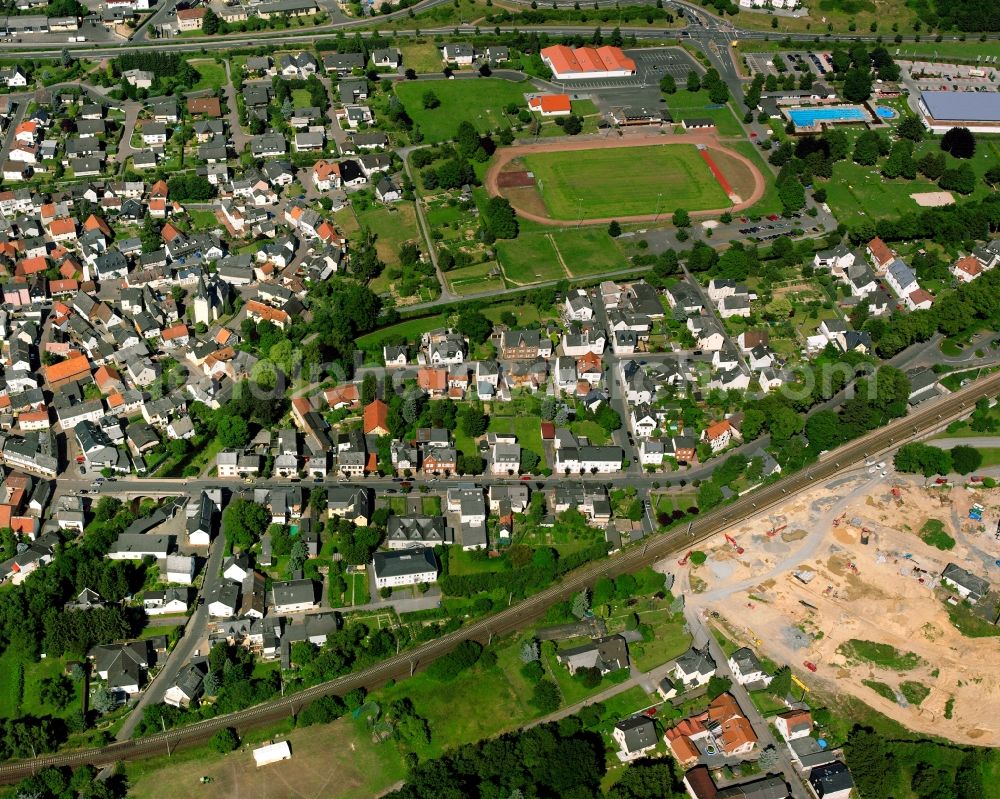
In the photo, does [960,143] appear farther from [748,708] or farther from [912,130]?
[748,708]

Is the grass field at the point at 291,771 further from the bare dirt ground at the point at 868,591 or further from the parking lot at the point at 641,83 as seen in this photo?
the parking lot at the point at 641,83

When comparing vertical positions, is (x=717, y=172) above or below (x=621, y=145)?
below

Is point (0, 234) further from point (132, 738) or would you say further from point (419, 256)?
point (132, 738)

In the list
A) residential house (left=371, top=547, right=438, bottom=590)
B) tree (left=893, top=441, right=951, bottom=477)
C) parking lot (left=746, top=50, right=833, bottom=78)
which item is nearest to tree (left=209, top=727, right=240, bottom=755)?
residential house (left=371, top=547, right=438, bottom=590)

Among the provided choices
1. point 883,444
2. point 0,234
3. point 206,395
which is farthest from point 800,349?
point 0,234

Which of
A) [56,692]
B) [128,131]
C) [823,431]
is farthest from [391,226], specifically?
[56,692]

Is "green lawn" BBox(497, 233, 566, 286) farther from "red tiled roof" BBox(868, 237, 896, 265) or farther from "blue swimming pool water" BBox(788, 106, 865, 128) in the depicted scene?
"blue swimming pool water" BBox(788, 106, 865, 128)

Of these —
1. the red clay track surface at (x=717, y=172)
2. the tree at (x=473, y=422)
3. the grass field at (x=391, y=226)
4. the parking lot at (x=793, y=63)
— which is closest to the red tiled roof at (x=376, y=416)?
the tree at (x=473, y=422)
